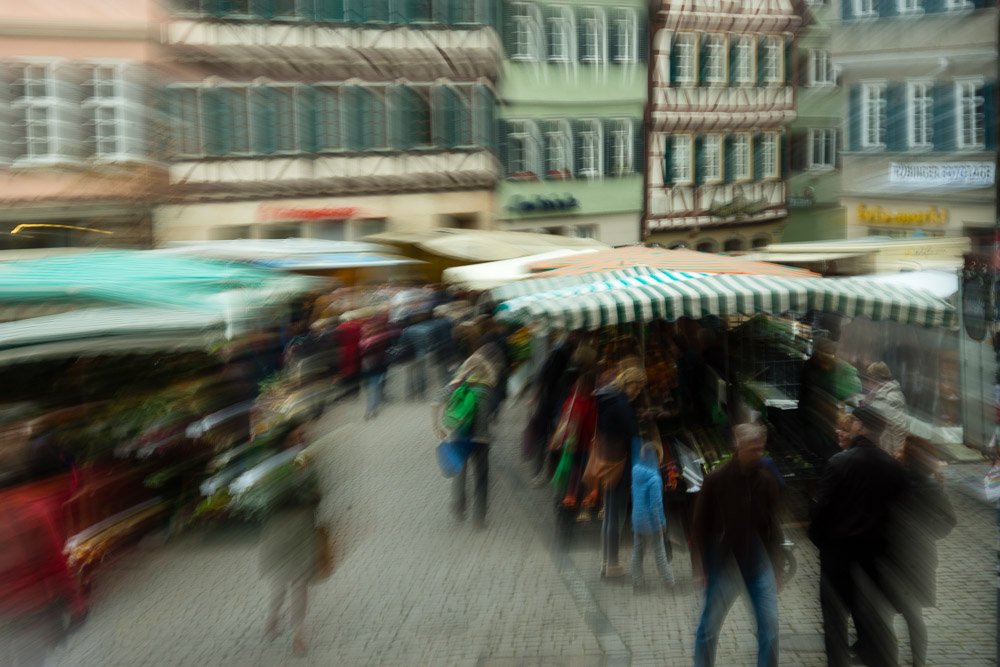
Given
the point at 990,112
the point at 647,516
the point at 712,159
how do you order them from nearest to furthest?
the point at 990,112, the point at 647,516, the point at 712,159

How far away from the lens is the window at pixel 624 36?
26.1 m

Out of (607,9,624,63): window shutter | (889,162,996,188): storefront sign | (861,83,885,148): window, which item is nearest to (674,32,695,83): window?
(607,9,624,63): window shutter

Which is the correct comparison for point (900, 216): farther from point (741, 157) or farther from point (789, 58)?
point (789, 58)

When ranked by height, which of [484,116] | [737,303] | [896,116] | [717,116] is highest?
[717,116]

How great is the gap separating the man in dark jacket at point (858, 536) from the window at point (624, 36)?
73.6 ft

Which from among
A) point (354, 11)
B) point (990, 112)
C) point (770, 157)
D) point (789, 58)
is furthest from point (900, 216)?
point (789, 58)

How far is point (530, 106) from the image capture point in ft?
82.5

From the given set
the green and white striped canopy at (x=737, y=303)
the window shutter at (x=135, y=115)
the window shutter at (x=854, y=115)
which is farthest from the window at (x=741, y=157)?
the green and white striped canopy at (x=737, y=303)

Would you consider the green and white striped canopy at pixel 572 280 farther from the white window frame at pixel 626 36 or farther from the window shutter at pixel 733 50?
the window shutter at pixel 733 50

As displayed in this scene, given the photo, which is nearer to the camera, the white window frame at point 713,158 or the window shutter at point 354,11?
the window shutter at point 354,11

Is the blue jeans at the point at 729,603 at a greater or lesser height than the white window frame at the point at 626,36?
lesser

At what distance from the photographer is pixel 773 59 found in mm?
27906

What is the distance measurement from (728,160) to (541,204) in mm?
6179

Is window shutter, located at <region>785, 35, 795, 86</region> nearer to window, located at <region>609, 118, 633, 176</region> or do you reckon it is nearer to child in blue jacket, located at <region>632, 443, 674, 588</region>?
window, located at <region>609, 118, 633, 176</region>
